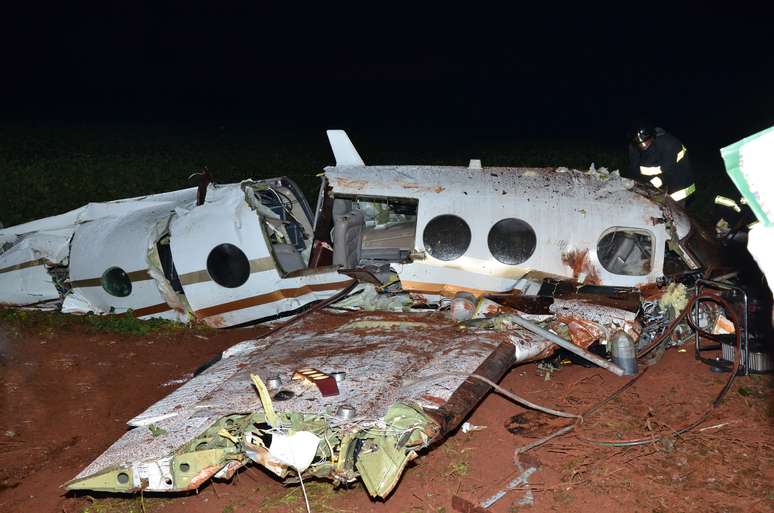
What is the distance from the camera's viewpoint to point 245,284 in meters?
8.26

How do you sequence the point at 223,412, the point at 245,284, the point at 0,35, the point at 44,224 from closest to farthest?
the point at 223,412 → the point at 245,284 → the point at 44,224 → the point at 0,35

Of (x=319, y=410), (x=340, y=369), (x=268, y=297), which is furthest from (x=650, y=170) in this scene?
(x=319, y=410)

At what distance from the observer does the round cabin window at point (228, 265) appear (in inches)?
323

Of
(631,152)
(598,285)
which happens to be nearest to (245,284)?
(598,285)

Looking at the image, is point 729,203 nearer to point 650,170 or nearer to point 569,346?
point 650,170

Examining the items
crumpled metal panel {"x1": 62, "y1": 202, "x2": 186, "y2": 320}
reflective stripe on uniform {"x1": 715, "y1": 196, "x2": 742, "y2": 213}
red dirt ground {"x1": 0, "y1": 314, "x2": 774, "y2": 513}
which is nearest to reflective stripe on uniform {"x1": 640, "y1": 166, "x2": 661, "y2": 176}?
reflective stripe on uniform {"x1": 715, "y1": 196, "x2": 742, "y2": 213}

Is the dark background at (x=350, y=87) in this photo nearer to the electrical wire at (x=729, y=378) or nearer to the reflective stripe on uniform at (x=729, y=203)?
the reflective stripe on uniform at (x=729, y=203)

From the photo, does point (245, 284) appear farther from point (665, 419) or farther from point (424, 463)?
point (665, 419)

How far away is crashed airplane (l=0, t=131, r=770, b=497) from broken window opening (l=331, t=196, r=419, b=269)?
0.03 m

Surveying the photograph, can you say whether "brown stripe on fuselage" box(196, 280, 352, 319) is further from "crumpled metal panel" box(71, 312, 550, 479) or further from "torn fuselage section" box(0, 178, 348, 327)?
"crumpled metal panel" box(71, 312, 550, 479)

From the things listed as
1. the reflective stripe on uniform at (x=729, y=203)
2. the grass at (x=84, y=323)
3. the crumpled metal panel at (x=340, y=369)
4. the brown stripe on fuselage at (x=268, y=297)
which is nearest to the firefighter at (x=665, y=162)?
the reflective stripe on uniform at (x=729, y=203)

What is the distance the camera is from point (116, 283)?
8.89 m

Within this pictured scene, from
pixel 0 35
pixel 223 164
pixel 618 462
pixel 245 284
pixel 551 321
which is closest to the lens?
pixel 618 462

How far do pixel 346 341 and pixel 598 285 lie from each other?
9.37 ft
